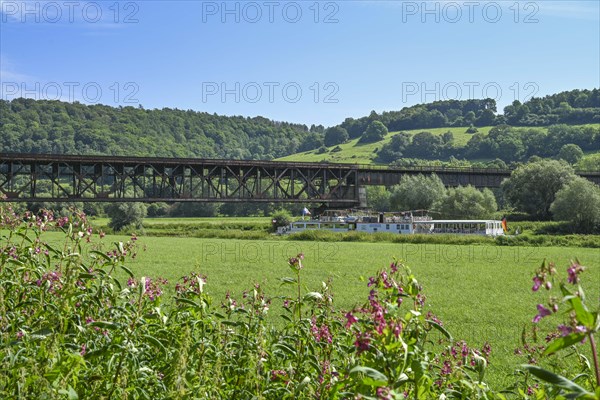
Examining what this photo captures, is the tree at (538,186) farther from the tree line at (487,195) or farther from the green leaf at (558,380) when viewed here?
the green leaf at (558,380)

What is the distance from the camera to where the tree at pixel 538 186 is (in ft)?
227

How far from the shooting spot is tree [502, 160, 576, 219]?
69.2m

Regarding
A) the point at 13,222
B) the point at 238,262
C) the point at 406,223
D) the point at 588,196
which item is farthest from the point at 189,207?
the point at 13,222

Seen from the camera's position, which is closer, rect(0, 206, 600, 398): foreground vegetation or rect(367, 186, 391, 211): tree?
rect(0, 206, 600, 398): foreground vegetation

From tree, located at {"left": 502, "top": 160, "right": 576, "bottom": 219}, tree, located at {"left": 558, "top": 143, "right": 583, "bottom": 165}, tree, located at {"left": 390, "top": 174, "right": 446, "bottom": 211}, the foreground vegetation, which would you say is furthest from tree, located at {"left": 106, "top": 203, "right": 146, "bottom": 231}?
tree, located at {"left": 558, "top": 143, "right": 583, "bottom": 165}

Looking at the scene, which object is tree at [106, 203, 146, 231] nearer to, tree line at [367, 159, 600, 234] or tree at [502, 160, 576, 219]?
tree line at [367, 159, 600, 234]

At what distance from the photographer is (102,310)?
4.89 metres

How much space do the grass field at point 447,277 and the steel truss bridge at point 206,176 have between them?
15943mm

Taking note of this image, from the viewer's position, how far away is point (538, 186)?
230ft

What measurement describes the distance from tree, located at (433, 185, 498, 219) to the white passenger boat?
9.20 meters

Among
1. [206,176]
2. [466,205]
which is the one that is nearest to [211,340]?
[206,176]

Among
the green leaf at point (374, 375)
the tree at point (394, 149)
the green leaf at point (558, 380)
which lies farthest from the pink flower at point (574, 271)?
the tree at point (394, 149)

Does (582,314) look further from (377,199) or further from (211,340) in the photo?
(377,199)

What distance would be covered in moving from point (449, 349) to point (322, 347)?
3.13 feet
